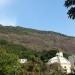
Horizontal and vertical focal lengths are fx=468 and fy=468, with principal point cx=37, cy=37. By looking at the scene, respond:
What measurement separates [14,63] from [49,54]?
3888 inches

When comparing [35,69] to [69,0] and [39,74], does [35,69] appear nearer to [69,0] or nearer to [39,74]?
[39,74]

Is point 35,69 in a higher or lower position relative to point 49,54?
lower

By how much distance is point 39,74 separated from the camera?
84.5 m

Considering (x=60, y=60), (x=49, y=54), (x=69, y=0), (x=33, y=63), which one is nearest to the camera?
(x=69, y=0)

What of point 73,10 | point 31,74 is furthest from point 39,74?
point 73,10

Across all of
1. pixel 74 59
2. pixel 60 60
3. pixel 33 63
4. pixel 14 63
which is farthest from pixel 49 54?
pixel 14 63

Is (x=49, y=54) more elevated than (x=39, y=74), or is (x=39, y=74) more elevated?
(x=49, y=54)

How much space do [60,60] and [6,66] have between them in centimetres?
7386

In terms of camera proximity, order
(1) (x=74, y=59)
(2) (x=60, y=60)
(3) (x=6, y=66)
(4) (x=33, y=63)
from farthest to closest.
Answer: (1) (x=74, y=59) → (2) (x=60, y=60) → (4) (x=33, y=63) → (3) (x=6, y=66)

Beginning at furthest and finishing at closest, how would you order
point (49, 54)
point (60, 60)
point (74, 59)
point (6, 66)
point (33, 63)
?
point (49, 54) < point (74, 59) < point (60, 60) < point (33, 63) < point (6, 66)

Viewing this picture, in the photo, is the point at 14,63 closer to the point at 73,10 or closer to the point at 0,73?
the point at 0,73

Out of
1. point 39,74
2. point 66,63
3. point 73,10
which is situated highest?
point 66,63

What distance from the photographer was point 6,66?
77.5 meters

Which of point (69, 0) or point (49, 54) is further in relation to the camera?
point (49, 54)
